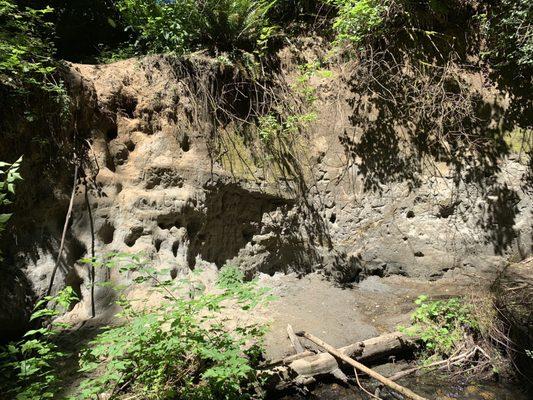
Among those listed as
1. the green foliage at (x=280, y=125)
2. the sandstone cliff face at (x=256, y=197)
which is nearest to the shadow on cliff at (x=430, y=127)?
the sandstone cliff face at (x=256, y=197)

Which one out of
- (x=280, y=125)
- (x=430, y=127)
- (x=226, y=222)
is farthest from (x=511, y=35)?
(x=226, y=222)

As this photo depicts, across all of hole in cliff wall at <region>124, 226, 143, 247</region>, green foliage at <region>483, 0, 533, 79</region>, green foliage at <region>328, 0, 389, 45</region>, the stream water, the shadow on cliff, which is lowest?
the stream water

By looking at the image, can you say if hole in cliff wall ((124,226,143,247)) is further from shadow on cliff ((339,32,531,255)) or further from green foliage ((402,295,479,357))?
shadow on cliff ((339,32,531,255))

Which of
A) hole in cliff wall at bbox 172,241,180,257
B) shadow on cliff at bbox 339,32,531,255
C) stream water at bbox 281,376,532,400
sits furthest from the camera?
shadow on cliff at bbox 339,32,531,255

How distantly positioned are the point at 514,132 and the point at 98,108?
778 cm

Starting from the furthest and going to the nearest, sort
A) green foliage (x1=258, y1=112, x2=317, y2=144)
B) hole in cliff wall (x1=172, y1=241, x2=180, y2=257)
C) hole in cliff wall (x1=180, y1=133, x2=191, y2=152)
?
green foliage (x1=258, y1=112, x2=317, y2=144) < hole in cliff wall (x1=180, y1=133, x2=191, y2=152) < hole in cliff wall (x1=172, y1=241, x2=180, y2=257)

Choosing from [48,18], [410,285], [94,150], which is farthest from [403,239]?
[48,18]

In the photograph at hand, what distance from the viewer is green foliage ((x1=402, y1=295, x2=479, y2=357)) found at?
17.2ft

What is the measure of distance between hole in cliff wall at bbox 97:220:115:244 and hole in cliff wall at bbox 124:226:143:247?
0.22 meters

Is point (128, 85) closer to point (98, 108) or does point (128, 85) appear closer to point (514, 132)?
point (98, 108)

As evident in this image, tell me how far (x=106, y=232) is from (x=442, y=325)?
506 cm

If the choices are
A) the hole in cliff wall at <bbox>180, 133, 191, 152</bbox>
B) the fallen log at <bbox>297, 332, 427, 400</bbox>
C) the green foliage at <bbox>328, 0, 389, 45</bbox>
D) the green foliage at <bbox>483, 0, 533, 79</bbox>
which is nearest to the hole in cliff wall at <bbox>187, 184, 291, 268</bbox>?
the hole in cliff wall at <bbox>180, 133, 191, 152</bbox>

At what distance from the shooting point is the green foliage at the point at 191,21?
7215 mm

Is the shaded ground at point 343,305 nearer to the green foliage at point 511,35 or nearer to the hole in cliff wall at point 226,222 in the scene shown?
the hole in cliff wall at point 226,222
